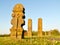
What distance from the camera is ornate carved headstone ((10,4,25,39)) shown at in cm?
1956

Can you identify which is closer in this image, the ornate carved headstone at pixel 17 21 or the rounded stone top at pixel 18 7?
the ornate carved headstone at pixel 17 21

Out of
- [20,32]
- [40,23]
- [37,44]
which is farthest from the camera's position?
[40,23]

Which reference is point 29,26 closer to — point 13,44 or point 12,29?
point 12,29

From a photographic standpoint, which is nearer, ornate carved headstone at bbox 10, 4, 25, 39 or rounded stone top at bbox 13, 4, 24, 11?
ornate carved headstone at bbox 10, 4, 25, 39

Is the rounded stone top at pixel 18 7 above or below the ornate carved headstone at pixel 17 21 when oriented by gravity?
above

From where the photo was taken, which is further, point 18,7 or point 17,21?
point 18,7

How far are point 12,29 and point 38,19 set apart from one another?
1933 centimetres

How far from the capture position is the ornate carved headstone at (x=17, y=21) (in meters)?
19.6

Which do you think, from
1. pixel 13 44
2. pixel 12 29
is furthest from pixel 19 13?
pixel 13 44

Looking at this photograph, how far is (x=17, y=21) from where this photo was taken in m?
19.8

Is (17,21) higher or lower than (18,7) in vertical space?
lower

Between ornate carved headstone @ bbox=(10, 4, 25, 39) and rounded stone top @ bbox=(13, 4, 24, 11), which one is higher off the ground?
rounded stone top @ bbox=(13, 4, 24, 11)

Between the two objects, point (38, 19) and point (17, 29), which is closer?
point (17, 29)

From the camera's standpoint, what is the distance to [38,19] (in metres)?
38.8
